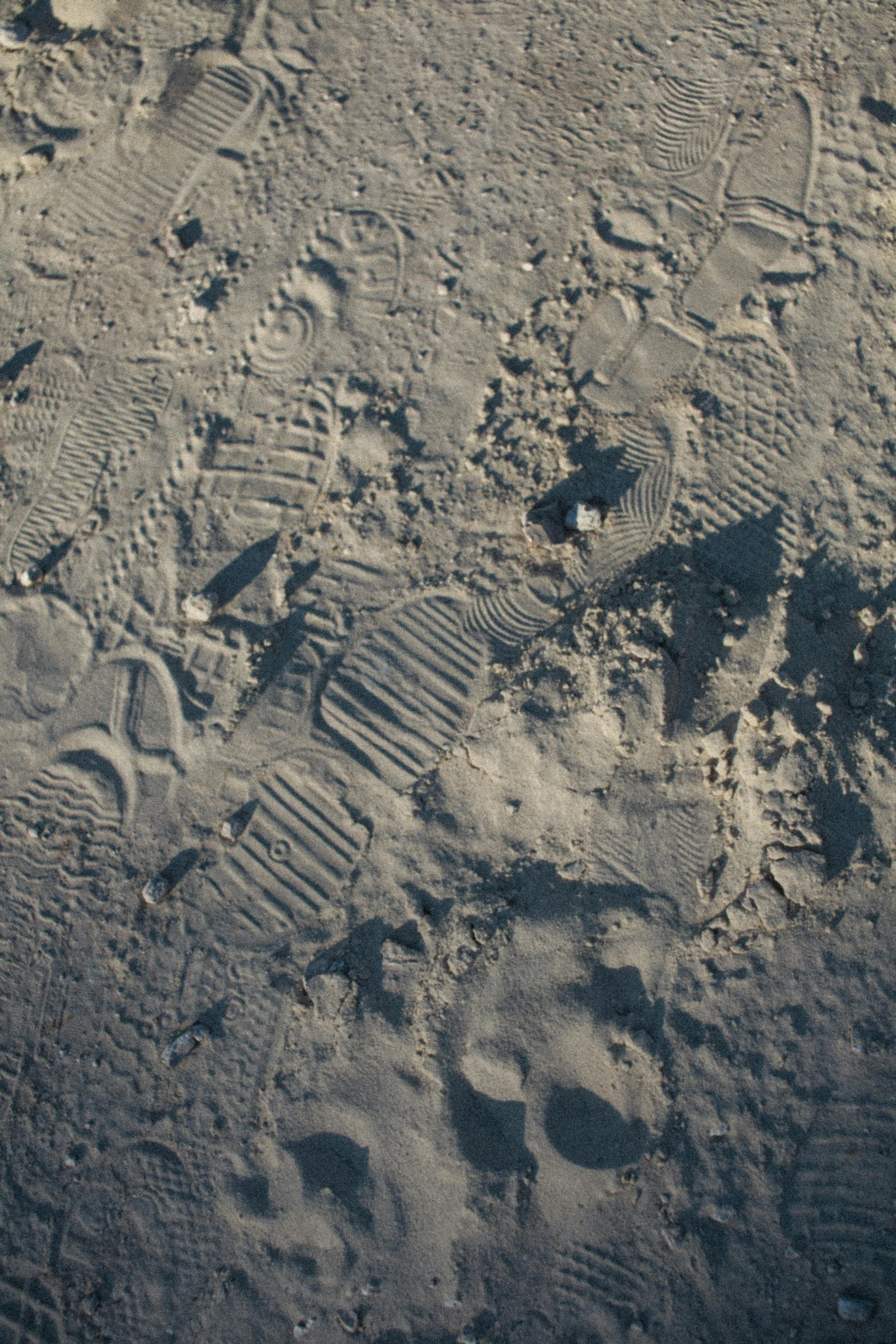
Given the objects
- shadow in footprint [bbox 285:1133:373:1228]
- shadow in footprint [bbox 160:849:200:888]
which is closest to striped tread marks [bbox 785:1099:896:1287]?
shadow in footprint [bbox 285:1133:373:1228]

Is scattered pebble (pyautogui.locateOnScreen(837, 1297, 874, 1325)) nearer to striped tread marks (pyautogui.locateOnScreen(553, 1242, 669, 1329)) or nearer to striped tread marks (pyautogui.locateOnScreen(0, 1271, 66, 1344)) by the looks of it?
striped tread marks (pyautogui.locateOnScreen(553, 1242, 669, 1329))

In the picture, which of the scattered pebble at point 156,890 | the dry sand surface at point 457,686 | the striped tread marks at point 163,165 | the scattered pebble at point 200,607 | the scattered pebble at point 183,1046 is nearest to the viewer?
the dry sand surface at point 457,686

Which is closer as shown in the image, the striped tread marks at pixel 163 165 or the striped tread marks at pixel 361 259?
the striped tread marks at pixel 361 259

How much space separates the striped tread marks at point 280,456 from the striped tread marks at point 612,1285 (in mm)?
3031

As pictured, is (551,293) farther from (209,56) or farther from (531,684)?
(209,56)

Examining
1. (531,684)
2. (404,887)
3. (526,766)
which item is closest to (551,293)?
(531,684)

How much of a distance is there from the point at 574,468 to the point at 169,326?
209 centimetres

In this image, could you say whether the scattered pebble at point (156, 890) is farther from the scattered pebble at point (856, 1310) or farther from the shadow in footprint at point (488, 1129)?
the scattered pebble at point (856, 1310)

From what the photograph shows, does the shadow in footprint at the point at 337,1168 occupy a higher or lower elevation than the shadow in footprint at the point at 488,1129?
lower

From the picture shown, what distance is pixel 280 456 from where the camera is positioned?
347cm

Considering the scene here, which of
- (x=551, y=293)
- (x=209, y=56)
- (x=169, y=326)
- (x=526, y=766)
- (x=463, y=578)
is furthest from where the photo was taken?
(x=209, y=56)

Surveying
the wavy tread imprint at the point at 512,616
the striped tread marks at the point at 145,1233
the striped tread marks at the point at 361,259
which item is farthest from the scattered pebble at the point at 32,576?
the striped tread marks at the point at 145,1233

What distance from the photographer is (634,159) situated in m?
3.55

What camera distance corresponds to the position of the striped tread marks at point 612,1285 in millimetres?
2662
